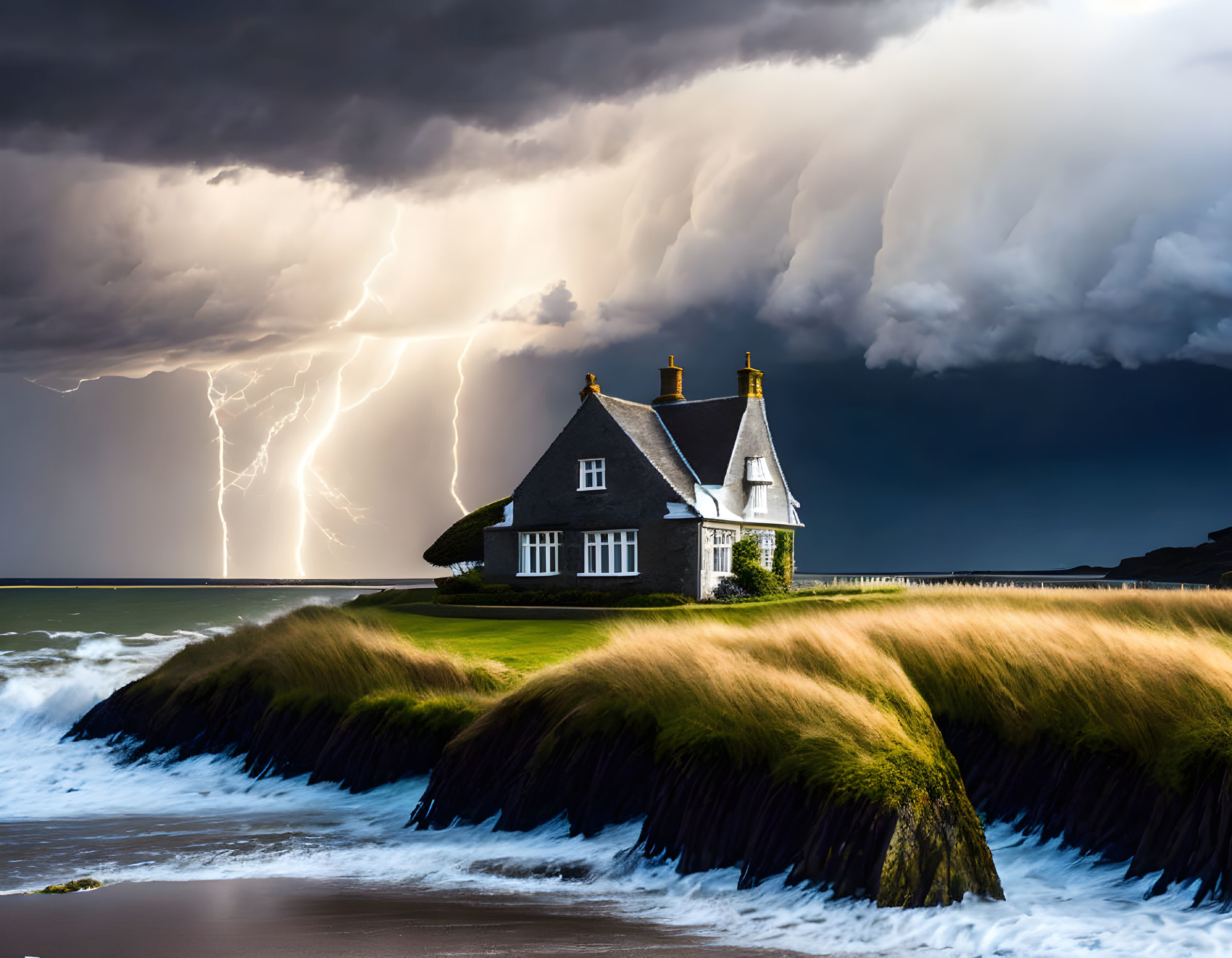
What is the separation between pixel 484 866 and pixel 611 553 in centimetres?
3103

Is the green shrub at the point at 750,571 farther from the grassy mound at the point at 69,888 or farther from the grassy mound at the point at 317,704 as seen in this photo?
the grassy mound at the point at 69,888

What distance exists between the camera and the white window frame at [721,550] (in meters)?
40.2

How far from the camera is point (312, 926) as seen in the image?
7.85 meters

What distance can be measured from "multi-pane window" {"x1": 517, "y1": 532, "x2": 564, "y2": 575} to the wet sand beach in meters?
33.3

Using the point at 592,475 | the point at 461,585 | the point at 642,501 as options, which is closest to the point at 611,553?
A: the point at 642,501

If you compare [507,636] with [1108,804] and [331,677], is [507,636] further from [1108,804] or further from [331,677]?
[1108,804]

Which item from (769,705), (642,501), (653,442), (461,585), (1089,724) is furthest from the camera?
(653,442)

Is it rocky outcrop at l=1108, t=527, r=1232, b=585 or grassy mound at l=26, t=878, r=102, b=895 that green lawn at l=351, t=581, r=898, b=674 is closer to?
grassy mound at l=26, t=878, r=102, b=895

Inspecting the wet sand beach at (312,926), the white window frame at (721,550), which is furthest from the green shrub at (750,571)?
the wet sand beach at (312,926)

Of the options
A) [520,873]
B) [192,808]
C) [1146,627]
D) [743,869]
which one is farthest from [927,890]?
[192,808]

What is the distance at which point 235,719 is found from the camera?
17812 millimetres

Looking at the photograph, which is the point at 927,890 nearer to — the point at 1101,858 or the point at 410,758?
the point at 1101,858

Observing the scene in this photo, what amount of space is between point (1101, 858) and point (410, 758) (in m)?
8.97

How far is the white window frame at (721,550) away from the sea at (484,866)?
25.4 meters
